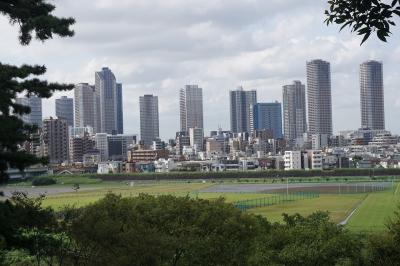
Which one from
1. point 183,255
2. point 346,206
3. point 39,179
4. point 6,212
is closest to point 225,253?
point 183,255

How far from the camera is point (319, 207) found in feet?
187

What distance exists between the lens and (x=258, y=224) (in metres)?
25.3

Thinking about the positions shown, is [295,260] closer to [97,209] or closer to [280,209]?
[97,209]

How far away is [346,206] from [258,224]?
35.0 metres

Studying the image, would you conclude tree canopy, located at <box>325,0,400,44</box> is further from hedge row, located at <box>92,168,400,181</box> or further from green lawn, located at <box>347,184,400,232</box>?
hedge row, located at <box>92,168,400,181</box>

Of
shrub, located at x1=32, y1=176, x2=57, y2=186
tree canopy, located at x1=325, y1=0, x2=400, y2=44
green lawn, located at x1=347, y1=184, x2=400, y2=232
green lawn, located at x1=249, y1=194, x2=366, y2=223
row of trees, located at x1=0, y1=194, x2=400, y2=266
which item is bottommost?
green lawn, located at x1=249, y1=194, x2=366, y2=223

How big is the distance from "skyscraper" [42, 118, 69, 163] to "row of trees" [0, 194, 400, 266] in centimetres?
16013

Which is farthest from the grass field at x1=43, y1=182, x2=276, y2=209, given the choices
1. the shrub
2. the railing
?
the shrub

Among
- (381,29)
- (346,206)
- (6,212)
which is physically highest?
(381,29)

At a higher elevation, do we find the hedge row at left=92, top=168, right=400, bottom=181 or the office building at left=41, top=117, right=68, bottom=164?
the office building at left=41, top=117, right=68, bottom=164

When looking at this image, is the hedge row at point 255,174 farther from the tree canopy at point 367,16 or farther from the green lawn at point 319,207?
the tree canopy at point 367,16

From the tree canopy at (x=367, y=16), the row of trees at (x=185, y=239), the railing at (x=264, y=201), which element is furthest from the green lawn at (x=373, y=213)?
the tree canopy at (x=367, y=16)

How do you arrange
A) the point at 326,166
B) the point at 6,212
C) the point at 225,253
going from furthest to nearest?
the point at 326,166
the point at 225,253
the point at 6,212

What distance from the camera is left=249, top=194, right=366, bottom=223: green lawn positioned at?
50688 mm
